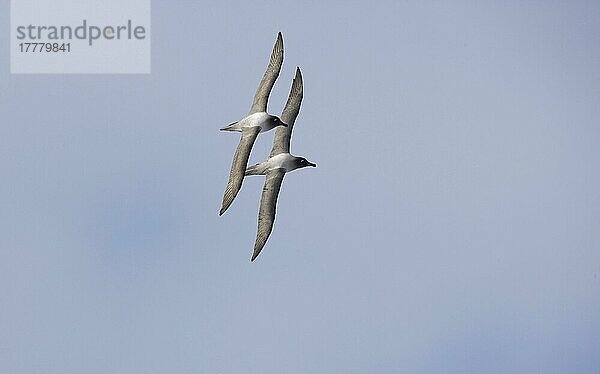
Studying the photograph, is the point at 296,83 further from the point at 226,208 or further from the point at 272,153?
the point at 226,208

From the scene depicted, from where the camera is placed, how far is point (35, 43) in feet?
227

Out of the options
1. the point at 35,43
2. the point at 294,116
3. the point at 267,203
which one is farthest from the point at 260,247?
the point at 35,43

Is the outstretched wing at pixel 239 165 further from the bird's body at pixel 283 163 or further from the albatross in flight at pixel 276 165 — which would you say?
the bird's body at pixel 283 163

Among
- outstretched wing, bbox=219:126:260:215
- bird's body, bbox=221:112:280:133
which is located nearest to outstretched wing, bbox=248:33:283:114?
bird's body, bbox=221:112:280:133

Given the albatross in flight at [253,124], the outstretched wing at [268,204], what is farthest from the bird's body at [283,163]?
the albatross in flight at [253,124]

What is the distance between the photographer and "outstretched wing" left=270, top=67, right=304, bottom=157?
56.9 meters

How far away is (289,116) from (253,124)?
392 centimetres

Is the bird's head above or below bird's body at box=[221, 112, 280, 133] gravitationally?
below

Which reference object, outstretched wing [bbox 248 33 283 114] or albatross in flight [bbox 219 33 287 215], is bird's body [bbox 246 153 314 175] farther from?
outstretched wing [bbox 248 33 283 114]

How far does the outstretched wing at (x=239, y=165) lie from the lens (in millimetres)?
50156

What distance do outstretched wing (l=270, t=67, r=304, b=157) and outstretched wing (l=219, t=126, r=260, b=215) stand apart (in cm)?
357

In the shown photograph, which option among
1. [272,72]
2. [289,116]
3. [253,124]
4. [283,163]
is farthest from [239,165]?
[289,116]

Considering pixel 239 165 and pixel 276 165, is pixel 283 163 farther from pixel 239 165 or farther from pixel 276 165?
pixel 239 165

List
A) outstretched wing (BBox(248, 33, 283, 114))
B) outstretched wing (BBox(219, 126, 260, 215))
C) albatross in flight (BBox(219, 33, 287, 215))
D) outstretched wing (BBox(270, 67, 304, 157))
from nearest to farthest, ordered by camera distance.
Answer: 1. outstretched wing (BBox(219, 126, 260, 215))
2. albatross in flight (BBox(219, 33, 287, 215))
3. outstretched wing (BBox(248, 33, 283, 114))
4. outstretched wing (BBox(270, 67, 304, 157))
